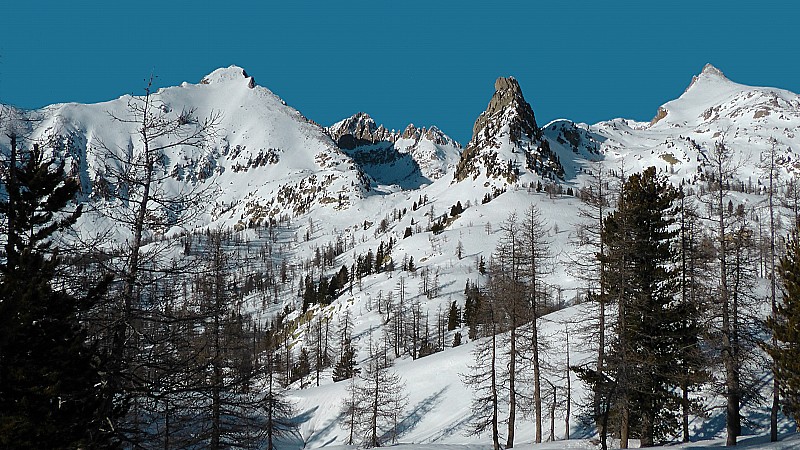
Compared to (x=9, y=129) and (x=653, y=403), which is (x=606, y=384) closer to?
(x=653, y=403)

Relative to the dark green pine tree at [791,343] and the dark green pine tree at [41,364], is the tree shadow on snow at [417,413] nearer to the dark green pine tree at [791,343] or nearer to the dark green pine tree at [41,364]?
the dark green pine tree at [791,343]

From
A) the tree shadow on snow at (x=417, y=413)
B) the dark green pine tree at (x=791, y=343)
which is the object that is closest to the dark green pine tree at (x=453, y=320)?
the tree shadow on snow at (x=417, y=413)

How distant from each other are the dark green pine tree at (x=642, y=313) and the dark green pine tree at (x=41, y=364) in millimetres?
20011

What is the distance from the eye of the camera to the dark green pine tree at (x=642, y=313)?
2425 cm

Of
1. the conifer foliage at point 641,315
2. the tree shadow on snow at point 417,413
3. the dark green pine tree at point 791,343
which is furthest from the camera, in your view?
the tree shadow on snow at point 417,413

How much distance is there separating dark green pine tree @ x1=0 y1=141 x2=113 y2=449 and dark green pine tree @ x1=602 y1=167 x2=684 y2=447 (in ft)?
65.7

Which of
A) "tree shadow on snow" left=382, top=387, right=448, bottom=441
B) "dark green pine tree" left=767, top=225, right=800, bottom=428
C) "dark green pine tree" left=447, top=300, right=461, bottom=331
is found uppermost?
"dark green pine tree" left=767, top=225, right=800, bottom=428

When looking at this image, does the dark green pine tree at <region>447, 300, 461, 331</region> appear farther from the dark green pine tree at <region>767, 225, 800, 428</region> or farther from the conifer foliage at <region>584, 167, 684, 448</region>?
the dark green pine tree at <region>767, 225, 800, 428</region>

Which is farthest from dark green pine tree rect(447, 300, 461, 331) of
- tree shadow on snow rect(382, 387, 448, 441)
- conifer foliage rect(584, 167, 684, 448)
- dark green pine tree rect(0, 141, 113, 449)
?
dark green pine tree rect(0, 141, 113, 449)

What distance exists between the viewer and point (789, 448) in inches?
892

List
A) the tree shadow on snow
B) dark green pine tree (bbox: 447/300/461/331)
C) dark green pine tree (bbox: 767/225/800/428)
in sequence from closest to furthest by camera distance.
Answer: dark green pine tree (bbox: 767/225/800/428) < the tree shadow on snow < dark green pine tree (bbox: 447/300/461/331)

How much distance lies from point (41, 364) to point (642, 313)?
23681mm

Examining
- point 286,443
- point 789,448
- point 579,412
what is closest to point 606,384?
point 789,448

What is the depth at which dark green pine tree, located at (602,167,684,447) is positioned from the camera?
2425cm
